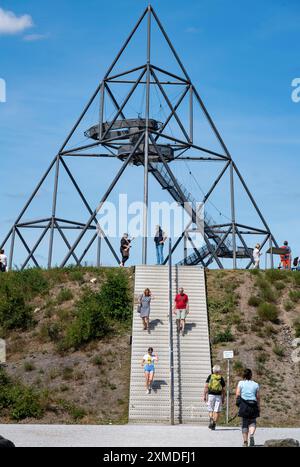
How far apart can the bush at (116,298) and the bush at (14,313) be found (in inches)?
117

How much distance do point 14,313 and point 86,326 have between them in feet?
11.7

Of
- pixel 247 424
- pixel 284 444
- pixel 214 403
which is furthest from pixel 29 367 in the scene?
pixel 284 444

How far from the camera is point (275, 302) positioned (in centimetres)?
3800

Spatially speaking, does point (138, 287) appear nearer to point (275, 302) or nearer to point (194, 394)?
point (275, 302)

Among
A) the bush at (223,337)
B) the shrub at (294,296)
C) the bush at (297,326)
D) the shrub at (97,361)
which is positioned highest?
the shrub at (294,296)

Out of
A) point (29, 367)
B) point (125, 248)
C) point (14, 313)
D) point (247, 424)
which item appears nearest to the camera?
point (247, 424)

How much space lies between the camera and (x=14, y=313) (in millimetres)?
37156

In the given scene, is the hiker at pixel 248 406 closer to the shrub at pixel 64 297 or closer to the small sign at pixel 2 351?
the small sign at pixel 2 351

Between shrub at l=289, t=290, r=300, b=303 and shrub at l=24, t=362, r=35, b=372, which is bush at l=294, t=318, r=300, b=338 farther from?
shrub at l=24, t=362, r=35, b=372

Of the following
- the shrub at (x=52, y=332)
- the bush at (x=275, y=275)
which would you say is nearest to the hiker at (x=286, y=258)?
Answer: the bush at (x=275, y=275)

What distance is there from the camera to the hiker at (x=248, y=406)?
788 inches

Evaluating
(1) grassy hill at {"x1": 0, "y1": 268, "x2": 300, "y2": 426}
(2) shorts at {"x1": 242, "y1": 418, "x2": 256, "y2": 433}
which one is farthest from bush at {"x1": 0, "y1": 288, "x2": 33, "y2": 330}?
(2) shorts at {"x1": 242, "y1": 418, "x2": 256, "y2": 433}

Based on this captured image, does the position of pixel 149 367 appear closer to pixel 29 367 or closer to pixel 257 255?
pixel 29 367
